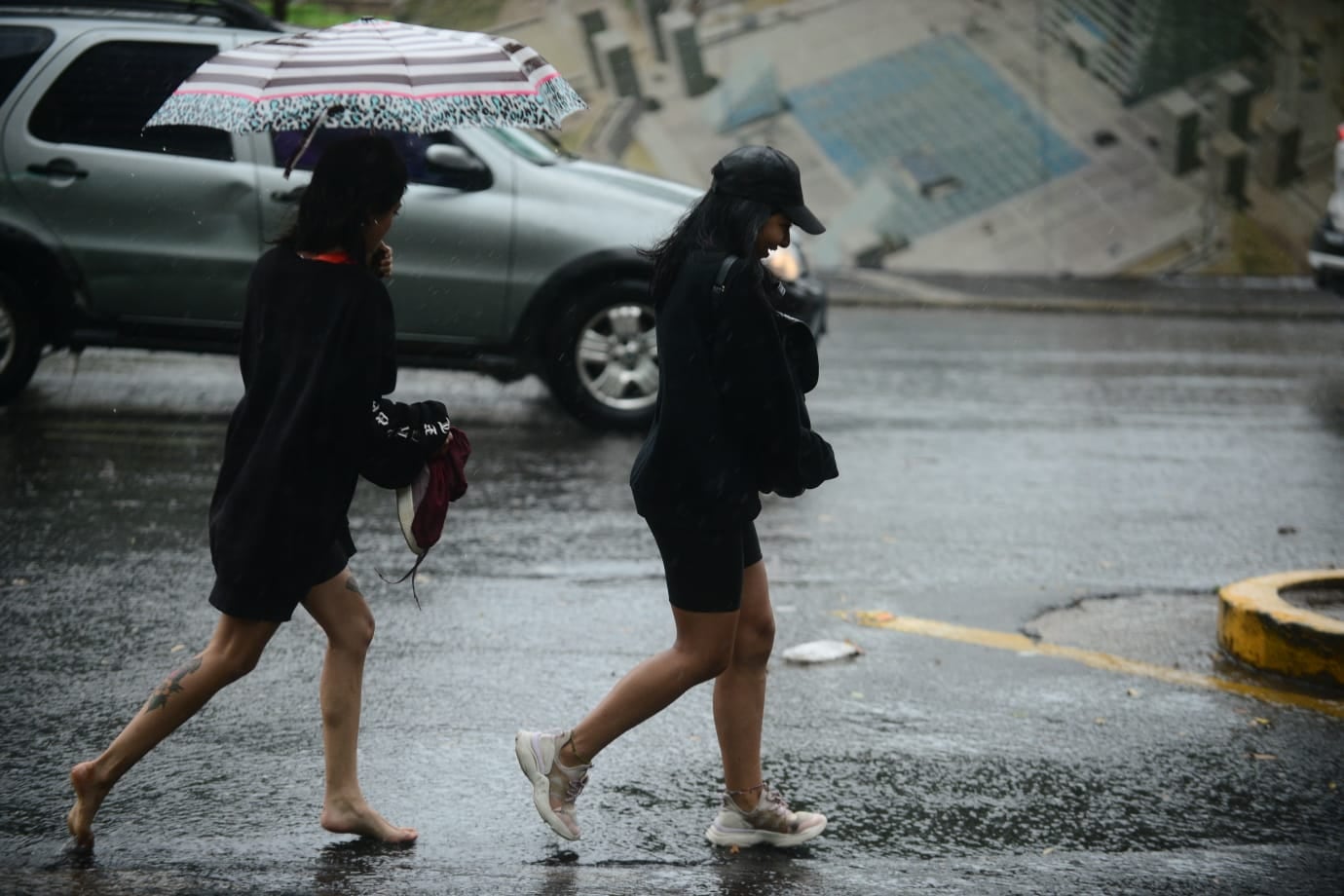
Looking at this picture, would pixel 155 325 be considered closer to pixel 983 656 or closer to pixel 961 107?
pixel 983 656

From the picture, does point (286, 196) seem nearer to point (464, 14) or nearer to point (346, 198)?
point (346, 198)

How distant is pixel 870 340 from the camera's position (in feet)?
47.9

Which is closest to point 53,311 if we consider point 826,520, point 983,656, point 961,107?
point 826,520

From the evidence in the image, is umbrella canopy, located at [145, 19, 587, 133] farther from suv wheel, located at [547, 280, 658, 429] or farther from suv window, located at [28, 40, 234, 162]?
suv window, located at [28, 40, 234, 162]

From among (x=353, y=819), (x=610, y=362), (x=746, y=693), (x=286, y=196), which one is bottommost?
(x=353, y=819)

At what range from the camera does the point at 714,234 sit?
4000 millimetres

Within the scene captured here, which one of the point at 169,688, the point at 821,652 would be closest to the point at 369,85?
the point at 169,688

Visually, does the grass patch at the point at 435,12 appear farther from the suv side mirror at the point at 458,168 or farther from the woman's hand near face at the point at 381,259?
the woman's hand near face at the point at 381,259

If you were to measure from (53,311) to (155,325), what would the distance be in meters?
0.54

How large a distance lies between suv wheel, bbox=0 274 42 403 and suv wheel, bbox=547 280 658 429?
2777 mm

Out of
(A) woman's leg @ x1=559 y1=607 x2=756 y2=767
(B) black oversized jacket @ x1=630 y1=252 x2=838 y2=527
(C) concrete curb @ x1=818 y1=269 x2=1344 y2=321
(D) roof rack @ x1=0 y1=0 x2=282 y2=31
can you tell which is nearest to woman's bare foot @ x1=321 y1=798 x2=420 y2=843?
(A) woman's leg @ x1=559 y1=607 x2=756 y2=767

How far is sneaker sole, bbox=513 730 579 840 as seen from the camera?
4133 mm

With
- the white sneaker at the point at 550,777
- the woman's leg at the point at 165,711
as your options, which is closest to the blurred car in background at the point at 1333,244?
the white sneaker at the point at 550,777

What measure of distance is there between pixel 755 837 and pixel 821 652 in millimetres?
1665
